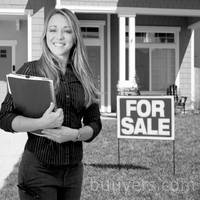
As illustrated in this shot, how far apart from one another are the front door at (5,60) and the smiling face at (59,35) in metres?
12.4

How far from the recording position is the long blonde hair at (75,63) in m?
2.14

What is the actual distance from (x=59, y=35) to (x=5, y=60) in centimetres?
1255

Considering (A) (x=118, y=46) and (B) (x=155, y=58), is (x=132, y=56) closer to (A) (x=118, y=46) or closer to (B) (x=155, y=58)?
(A) (x=118, y=46)

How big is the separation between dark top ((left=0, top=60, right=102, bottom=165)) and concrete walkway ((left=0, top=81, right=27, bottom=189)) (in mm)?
3141

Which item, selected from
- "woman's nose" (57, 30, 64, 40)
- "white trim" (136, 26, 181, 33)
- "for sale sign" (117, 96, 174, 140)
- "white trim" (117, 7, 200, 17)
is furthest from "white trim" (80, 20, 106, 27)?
"woman's nose" (57, 30, 64, 40)

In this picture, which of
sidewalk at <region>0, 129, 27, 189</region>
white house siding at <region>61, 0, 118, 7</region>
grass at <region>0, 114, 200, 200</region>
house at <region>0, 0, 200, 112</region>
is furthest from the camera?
house at <region>0, 0, 200, 112</region>

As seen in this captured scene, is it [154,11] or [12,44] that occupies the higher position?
[154,11]

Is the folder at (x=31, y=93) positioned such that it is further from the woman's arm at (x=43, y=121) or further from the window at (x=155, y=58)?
the window at (x=155, y=58)

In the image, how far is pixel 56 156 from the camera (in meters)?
2.12

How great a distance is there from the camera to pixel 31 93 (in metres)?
1.96

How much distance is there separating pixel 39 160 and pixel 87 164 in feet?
13.3

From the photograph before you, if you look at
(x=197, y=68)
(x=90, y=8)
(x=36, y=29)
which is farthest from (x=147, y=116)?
(x=197, y=68)

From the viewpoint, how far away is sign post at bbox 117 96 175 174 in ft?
18.9

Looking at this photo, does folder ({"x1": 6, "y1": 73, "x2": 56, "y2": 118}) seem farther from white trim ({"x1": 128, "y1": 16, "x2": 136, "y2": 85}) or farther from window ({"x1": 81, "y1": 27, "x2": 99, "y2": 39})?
window ({"x1": 81, "y1": 27, "x2": 99, "y2": 39})
